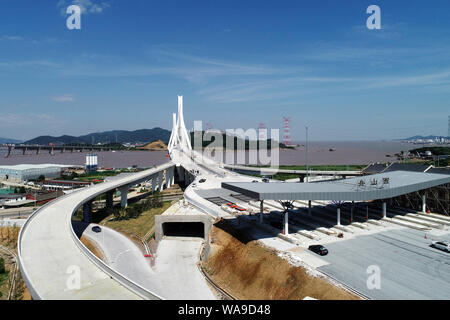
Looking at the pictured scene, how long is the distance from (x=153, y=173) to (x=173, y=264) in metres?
26.7

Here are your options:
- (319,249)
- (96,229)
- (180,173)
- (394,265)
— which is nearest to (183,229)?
(96,229)

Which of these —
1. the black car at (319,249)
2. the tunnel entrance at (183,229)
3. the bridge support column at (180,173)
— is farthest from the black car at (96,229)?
the bridge support column at (180,173)

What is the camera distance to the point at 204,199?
31.9 metres

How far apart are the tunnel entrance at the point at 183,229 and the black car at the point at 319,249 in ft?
36.1

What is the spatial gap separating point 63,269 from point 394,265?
51.4ft

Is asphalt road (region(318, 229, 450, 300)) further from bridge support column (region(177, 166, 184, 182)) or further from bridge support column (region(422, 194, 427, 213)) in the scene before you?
bridge support column (region(177, 166, 184, 182))

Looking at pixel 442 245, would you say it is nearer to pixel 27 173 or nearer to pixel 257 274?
pixel 257 274

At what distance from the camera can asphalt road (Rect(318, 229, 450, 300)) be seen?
13.1m

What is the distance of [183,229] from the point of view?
27.9 metres

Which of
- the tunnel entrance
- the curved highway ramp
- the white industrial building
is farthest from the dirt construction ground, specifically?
the white industrial building

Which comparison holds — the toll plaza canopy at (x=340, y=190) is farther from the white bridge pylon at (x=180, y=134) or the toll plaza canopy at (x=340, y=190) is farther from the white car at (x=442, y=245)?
the white bridge pylon at (x=180, y=134)

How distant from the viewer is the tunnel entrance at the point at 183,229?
2652 cm
